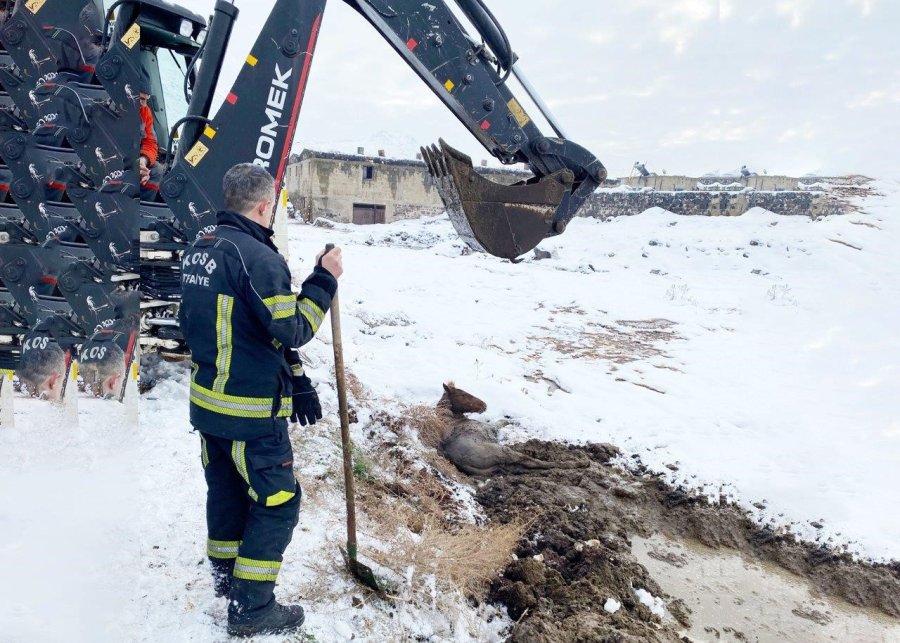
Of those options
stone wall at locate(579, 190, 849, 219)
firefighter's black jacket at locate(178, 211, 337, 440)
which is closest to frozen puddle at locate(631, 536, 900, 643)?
firefighter's black jacket at locate(178, 211, 337, 440)

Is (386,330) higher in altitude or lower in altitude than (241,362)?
lower

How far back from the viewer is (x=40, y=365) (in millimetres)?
4488

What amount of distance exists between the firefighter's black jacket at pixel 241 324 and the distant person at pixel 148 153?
264 centimetres

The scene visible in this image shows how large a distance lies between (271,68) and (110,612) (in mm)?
3277

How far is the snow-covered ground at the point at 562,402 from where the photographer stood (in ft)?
9.23

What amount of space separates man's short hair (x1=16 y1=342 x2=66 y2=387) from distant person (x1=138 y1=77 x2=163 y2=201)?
140cm

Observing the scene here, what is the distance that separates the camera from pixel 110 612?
8.21 feet

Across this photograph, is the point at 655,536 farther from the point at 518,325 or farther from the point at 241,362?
the point at 518,325

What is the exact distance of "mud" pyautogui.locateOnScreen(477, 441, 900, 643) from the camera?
9.89 ft

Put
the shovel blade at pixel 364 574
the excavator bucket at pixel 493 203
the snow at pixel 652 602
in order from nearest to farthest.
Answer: the shovel blade at pixel 364 574
the snow at pixel 652 602
the excavator bucket at pixel 493 203

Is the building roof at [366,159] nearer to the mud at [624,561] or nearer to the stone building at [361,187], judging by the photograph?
the stone building at [361,187]

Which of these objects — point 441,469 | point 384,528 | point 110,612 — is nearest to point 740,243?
point 441,469

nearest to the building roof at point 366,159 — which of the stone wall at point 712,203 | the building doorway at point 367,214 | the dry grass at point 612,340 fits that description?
the building doorway at point 367,214

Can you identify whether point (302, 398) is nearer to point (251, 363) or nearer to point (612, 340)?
Answer: point (251, 363)
